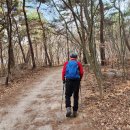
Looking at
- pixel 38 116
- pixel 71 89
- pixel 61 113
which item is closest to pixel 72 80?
pixel 71 89

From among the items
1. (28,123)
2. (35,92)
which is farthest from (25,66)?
(28,123)

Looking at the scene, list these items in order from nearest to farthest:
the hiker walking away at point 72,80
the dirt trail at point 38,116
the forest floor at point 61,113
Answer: the forest floor at point 61,113, the dirt trail at point 38,116, the hiker walking away at point 72,80

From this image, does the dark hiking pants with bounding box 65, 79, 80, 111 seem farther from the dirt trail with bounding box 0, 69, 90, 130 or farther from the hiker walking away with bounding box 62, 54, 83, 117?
the dirt trail with bounding box 0, 69, 90, 130

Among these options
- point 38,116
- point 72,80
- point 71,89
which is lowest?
point 38,116

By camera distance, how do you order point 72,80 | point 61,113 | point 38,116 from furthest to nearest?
point 61,113, point 38,116, point 72,80

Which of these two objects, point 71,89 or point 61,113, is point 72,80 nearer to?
point 71,89

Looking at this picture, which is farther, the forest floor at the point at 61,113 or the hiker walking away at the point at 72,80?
the hiker walking away at the point at 72,80

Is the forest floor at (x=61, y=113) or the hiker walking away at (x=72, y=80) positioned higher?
the hiker walking away at (x=72, y=80)

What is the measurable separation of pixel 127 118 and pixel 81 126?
1.47 meters

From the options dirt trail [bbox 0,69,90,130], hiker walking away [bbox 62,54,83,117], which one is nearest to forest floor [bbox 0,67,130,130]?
dirt trail [bbox 0,69,90,130]

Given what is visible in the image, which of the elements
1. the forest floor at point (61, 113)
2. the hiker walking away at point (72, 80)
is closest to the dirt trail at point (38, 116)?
the forest floor at point (61, 113)

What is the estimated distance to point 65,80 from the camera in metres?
10.3

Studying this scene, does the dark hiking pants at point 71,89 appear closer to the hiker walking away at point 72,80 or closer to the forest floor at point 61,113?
the hiker walking away at point 72,80

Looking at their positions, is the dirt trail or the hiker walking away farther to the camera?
the hiker walking away
